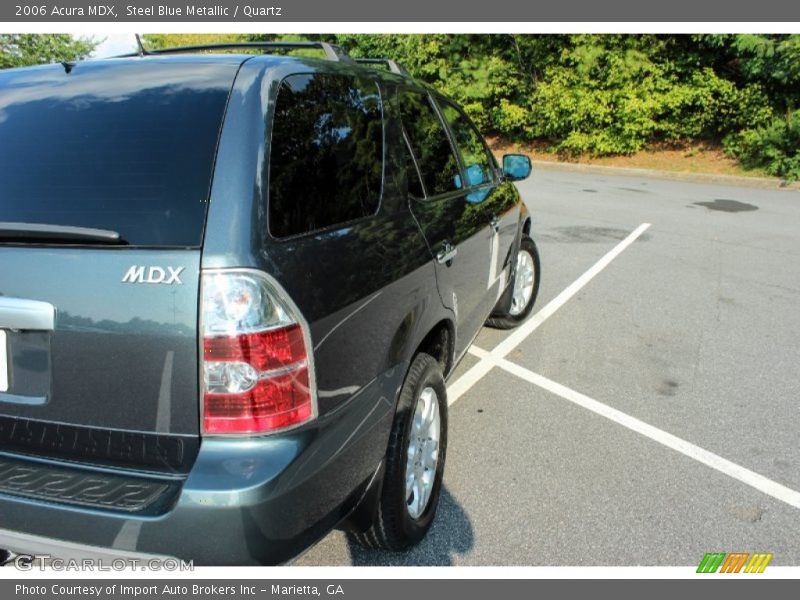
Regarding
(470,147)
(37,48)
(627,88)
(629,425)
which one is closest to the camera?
(629,425)

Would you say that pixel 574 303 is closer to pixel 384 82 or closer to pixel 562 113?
pixel 384 82

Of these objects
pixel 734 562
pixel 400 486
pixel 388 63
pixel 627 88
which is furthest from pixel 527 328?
pixel 627 88

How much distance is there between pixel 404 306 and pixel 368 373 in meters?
0.34

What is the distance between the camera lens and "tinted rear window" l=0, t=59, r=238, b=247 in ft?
5.64

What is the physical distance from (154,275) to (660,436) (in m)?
2.81

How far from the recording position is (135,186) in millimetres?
1770

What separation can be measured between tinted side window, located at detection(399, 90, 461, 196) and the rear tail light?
1261 millimetres

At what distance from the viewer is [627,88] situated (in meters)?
15.4

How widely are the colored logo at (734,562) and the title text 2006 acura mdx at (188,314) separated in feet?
4.58

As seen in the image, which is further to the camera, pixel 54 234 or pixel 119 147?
pixel 119 147

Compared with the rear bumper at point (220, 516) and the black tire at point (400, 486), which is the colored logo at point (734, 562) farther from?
the rear bumper at point (220, 516)

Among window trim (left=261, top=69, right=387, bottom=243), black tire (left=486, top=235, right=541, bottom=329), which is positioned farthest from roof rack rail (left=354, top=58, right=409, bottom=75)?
black tire (left=486, top=235, right=541, bottom=329)

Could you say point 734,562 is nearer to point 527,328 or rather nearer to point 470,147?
point 470,147

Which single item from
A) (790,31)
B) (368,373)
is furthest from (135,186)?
(790,31)
